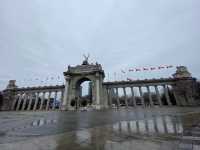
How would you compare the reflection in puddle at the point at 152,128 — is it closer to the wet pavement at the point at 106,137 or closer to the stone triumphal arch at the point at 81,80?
the wet pavement at the point at 106,137

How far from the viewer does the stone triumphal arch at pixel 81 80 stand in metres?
54.1

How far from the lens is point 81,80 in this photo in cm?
6125

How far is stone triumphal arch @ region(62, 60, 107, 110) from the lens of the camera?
5412 centimetres

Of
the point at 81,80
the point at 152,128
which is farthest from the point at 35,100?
the point at 152,128

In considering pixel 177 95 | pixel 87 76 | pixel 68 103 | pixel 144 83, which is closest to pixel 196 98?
pixel 177 95

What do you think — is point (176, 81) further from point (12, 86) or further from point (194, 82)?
point (12, 86)

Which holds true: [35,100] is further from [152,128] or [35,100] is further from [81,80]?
[152,128]

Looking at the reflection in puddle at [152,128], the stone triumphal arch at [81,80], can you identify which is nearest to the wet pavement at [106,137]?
the reflection in puddle at [152,128]

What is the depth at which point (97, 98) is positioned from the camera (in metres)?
52.7

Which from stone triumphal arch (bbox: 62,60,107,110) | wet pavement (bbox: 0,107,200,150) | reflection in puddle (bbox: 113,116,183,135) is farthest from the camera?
stone triumphal arch (bbox: 62,60,107,110)

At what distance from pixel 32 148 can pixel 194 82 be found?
6564 centimetres

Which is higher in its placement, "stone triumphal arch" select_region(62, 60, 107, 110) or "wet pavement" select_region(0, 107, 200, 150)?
"stone triumphal arch" select_region(62, 60, 107, 110)

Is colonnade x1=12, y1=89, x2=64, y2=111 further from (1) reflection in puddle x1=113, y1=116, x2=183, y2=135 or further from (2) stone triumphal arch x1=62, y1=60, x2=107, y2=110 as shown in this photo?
(1) reflection in puddle x1=113, y1=116, x2=183, y2=135

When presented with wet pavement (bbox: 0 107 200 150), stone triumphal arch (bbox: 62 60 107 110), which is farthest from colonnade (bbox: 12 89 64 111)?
wet pavement (bbox: 0 107 200 150)
